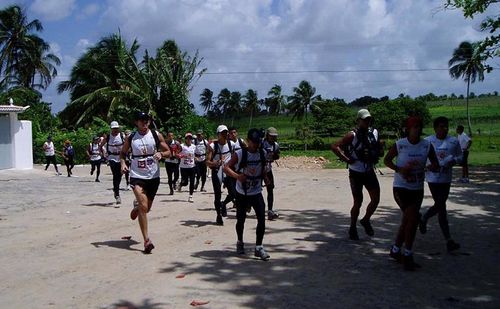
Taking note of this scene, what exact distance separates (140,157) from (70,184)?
11903mm

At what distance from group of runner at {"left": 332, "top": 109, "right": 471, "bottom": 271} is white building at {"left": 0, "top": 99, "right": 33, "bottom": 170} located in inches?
789

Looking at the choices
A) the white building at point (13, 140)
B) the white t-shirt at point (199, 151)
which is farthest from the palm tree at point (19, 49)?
the white t-shirt at point (199, 151)

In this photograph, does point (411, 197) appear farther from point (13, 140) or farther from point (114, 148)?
point (13, 140)

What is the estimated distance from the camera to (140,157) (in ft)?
24.3

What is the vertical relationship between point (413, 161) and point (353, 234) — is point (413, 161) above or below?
above

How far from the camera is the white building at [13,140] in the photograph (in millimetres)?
23891

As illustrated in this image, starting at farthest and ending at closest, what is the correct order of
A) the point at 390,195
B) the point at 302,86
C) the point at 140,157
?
the point at 302,86, the point at 390,195, the point at 140,157

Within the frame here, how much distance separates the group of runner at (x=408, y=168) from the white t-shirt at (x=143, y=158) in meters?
2.60

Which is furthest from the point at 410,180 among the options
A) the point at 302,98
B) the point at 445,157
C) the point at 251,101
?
the point at 251,101

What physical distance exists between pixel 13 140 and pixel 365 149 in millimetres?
20771

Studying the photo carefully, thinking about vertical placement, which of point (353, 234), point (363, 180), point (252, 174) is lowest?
point (353, 234)

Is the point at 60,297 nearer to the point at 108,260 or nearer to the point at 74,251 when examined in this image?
the point at 108,260

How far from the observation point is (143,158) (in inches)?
293

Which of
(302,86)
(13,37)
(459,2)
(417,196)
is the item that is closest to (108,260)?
(417,196)
